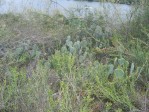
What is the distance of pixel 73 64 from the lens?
354 centimetres

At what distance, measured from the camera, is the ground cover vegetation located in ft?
9.09

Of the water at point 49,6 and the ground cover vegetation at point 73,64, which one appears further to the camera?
the water at point 49,6

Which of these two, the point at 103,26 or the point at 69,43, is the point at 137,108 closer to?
the point at 69,43

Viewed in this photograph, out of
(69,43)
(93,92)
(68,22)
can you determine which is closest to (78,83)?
(93,92)

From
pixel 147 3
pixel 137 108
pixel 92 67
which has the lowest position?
pixel 137 108

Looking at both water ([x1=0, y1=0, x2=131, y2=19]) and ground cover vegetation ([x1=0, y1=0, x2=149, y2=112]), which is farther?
water ([x1=0, y1=0, x2=131, y2=19])

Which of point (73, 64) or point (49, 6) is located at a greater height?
Answer: point (49, 6)

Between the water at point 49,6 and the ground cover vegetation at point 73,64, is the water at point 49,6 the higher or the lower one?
the higher one

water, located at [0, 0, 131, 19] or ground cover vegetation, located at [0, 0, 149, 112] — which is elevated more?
water, located at [0, 0, 131, 19]

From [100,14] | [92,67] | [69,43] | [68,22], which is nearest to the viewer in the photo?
[92,67]

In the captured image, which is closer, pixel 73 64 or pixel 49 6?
pixel 73 64

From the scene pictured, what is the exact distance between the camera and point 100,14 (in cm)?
468

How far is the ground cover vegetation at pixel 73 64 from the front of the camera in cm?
277

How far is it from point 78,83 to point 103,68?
411 millimetres
